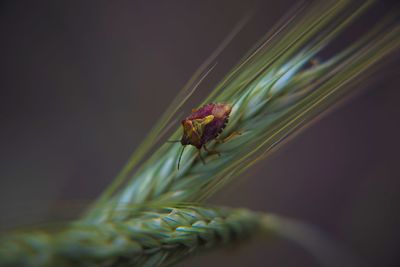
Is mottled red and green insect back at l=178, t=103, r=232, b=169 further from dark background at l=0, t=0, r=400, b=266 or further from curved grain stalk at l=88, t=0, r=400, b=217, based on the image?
dark background at l=0, t=0, r=400, b=266

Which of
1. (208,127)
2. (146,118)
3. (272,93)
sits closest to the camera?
(272,93)

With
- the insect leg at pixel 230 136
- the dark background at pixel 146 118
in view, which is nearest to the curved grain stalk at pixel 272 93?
the insect leg at pixel 230 136

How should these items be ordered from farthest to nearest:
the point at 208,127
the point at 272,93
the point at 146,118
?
1. the point at 146,118
2. the point at 208,127
3. the point at 272,93

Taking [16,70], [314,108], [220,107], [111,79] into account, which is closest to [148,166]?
[220,107]

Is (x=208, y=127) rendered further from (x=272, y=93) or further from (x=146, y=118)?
(x=146, y=118)

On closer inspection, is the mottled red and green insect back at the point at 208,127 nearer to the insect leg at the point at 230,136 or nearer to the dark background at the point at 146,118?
the insect leg at the point at 230,136

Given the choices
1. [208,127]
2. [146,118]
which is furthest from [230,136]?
[146,118]
